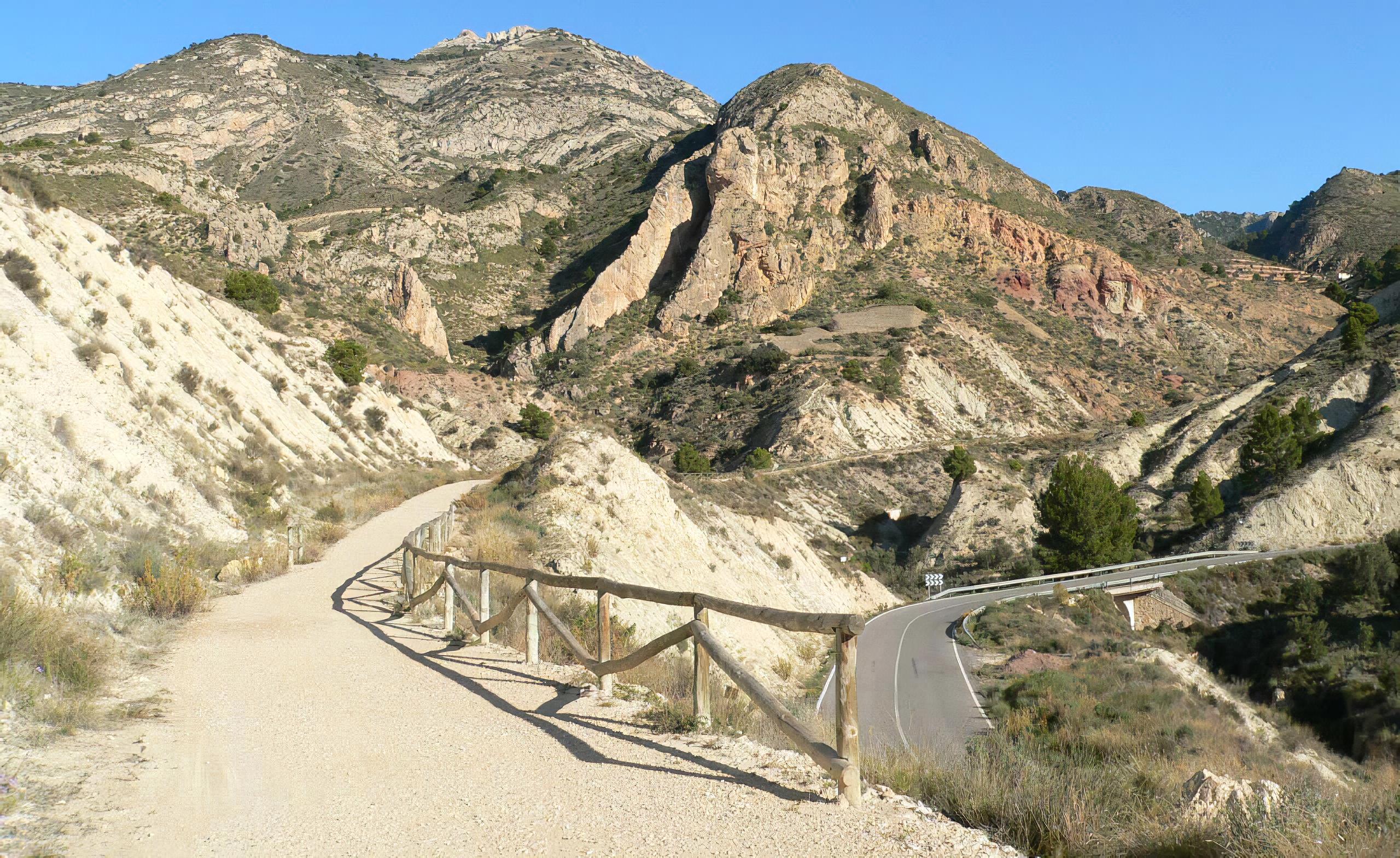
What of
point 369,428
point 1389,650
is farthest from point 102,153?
point 1389,650

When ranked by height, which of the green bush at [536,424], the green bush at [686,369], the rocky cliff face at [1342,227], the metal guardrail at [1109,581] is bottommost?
the metal guardrail at [1109,581]

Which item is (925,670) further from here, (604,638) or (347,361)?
(347,361)

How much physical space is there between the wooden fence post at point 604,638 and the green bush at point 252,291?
1673 inches

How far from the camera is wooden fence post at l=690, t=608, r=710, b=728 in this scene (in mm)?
6375

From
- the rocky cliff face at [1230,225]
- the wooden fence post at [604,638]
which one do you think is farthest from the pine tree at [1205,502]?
the rocky cliff face at [1230,225]

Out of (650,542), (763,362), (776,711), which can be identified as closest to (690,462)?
(763,362)

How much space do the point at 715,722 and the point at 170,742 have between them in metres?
4.35

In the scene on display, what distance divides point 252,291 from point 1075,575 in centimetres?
4867

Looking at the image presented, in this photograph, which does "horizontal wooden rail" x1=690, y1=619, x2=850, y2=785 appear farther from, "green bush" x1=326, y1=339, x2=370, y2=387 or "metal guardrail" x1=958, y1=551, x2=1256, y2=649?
"green bush" x1=326, y1=339, x2=370, y2=387

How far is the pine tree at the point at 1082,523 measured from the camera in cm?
4456

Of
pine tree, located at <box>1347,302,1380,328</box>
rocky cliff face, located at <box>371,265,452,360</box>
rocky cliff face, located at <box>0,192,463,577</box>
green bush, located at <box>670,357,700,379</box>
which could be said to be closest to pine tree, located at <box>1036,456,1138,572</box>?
pine tree, located at <box>1347,302,1380,328</box>

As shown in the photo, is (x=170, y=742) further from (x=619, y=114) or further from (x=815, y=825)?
(x=619, y=114)

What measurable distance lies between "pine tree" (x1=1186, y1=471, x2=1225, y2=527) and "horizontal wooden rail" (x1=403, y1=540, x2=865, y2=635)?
164 feet

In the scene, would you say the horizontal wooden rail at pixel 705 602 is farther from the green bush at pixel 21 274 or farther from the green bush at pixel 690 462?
the green bush at pixel 690 462
